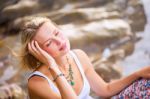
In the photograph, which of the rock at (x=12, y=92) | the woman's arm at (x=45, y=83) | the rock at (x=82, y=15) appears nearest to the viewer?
the woman's arm at (x=45, y=83)

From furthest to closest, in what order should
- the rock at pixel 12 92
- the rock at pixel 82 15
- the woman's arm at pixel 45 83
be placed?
the rock at pixel 82 15 < the rock at pixel 12 92 < the woman's arm at pixel 45 83

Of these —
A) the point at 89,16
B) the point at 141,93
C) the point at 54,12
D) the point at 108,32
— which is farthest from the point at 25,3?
the point at 141,93

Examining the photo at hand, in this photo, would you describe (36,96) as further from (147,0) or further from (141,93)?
(147,0)

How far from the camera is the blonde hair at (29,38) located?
1486 millimetres

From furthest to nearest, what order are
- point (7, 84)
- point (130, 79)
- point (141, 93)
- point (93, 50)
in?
point (93, 50) → point (7, 84) → point (130, 79) → point (141, 93)

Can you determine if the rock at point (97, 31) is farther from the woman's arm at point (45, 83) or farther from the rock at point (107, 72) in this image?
the woman's arm at point (45, 83)

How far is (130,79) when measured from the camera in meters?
1.62

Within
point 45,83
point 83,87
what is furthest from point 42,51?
point 83,87

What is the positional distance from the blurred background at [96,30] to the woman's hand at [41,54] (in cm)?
112

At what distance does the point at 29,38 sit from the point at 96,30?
54.1 inches

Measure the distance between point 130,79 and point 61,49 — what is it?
38 cm

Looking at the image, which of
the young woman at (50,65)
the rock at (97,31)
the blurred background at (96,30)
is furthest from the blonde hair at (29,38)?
the rock at (97,31)

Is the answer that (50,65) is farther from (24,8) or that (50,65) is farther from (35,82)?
(24,8)

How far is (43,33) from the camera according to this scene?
1.48 meters
